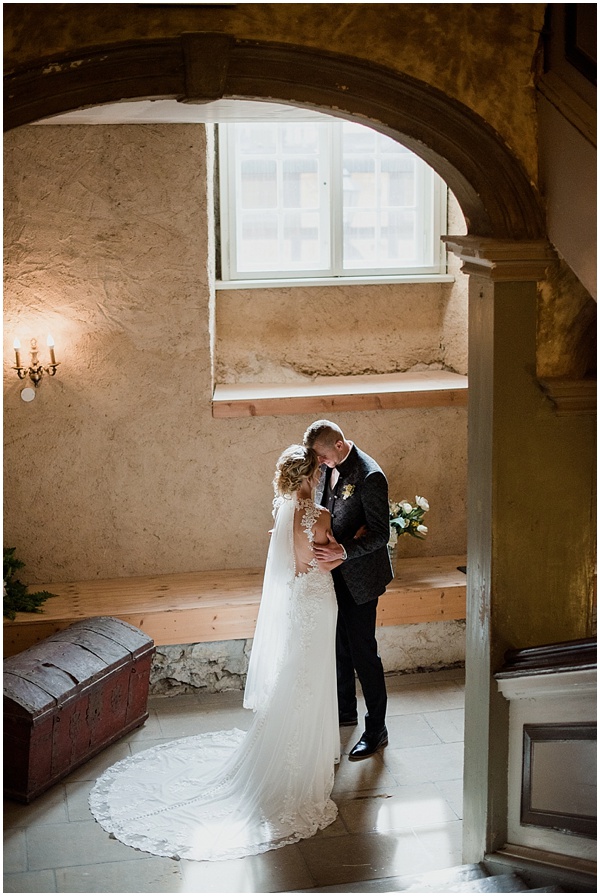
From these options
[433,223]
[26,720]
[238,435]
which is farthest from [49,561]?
[433,223]

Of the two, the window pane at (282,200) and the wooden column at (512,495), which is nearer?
the wooden column at (512,495)

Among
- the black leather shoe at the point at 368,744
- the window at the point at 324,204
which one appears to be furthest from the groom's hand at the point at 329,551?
the window at the point at 324,204

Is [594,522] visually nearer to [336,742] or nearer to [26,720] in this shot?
[336,742]

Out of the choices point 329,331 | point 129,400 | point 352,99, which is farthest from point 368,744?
point 352,99

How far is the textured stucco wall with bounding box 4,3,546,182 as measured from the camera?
3422 mm

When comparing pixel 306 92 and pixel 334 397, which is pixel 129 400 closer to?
pixel 334 397

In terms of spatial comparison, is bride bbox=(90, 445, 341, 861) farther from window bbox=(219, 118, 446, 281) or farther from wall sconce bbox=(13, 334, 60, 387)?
window bbox=(219, 118, 446, 281)

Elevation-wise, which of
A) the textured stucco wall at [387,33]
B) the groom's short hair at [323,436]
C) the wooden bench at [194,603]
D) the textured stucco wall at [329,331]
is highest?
the textured stucco wall at [387,33]

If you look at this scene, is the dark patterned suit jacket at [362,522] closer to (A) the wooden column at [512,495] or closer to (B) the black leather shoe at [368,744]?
(B) the black leather shoe at [368,744]

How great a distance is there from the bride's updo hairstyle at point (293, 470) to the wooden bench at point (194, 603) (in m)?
1.49

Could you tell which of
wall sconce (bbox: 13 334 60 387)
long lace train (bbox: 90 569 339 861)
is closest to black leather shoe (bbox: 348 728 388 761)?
long lace train (bbox: 90 569 339 861)

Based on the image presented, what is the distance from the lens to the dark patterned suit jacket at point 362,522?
18.6 feet

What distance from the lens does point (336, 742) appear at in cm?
556

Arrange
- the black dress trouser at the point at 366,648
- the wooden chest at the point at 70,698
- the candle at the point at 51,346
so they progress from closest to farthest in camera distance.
Answer: 1. the wooden chest at the point at 70,698
2. the black dress trouser at the point at 366,648
3. the candle at the point at 51,346
